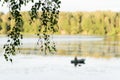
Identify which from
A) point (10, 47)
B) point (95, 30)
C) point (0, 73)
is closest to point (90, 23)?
point (95, 30)

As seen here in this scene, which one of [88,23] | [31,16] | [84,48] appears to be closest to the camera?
[31,16]

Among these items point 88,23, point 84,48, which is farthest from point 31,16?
point 88,23

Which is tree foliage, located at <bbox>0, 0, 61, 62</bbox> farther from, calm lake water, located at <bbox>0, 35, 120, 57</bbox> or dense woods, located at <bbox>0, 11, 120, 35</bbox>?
dense woods, located at <bbox>0, 11, 120, 35</bbox>

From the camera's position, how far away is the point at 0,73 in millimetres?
32625

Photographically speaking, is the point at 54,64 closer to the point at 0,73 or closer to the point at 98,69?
the point at 98,69

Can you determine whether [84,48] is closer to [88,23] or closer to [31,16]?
[31,16]

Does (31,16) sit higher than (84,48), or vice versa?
(31,16)

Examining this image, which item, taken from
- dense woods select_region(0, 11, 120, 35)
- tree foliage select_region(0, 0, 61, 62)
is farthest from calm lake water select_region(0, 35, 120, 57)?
dense woods select_region(0, 11, 120, 35)

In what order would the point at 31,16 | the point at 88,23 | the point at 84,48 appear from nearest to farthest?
the point at 31,16 → the point at 84,48 → the point at 88,23

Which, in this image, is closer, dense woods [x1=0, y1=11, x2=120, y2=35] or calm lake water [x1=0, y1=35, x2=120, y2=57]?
calm lake water [x1=0, y1=35, x2=120, y2=57]

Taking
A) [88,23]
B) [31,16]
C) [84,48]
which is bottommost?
[84,48]

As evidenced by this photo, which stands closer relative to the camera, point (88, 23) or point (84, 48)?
point (84, 48)

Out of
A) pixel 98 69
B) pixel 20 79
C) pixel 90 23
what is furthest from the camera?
pixel 90 23

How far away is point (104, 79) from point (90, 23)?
12349 centimetres
